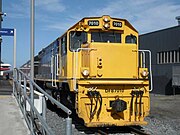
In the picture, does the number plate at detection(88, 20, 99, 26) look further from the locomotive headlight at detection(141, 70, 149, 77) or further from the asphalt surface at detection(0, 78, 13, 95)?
the asphalt surface at detection(0, 78, 13, 95)

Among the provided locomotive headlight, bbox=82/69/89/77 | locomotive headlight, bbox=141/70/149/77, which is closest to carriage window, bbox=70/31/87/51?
locomotive headlight, bbox=82/69/89/77

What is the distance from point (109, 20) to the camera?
11.2m

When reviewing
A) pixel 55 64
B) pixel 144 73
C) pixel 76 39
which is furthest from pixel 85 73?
pixel 55 64

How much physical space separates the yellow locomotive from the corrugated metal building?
2171cm

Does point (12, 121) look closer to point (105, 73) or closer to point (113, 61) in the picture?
point (105, 73)

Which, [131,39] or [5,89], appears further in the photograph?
[5,89]

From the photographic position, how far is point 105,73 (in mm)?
10453

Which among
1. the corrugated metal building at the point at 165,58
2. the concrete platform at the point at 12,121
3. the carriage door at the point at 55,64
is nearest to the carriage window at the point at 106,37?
the carriage door at the point at 55,64

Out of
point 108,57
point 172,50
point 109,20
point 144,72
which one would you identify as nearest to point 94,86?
point 108,57

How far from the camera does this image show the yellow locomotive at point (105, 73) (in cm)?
994

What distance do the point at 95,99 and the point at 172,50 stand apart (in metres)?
26.1

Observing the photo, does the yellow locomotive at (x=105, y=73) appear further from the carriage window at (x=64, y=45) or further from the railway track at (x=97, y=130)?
the railway track at (x=97, y=130)

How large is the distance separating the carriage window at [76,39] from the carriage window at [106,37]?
317 millimetres

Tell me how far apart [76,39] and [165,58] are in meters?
26.4
